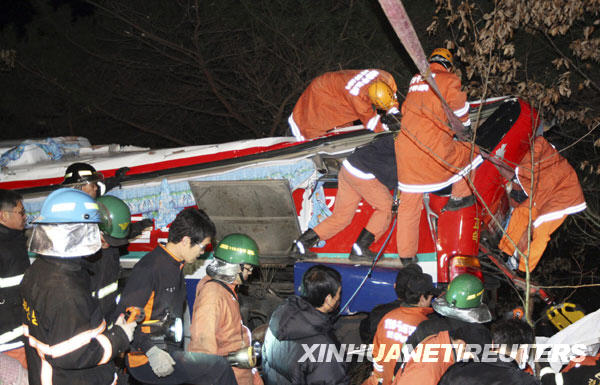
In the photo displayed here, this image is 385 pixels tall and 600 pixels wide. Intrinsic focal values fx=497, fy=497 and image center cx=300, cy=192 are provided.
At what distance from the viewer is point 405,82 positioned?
866 centimetres

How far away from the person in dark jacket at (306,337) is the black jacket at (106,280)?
1275mm

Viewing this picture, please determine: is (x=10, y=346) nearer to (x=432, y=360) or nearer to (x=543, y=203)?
(x=432, y=360)

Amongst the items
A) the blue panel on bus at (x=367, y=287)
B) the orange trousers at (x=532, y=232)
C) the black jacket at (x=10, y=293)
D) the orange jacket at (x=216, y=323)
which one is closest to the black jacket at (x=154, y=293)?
the orange jacket at (x=216, y=323)

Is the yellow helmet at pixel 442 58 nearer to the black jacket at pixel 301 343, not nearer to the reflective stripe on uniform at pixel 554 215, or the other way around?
the reflective stripe on uniform at pixel 554 215

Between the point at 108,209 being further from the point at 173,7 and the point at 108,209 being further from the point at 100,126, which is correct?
the point at 100,126

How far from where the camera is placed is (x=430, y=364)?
273 cm

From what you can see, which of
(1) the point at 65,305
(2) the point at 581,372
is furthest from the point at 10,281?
(2) the point at 581,372

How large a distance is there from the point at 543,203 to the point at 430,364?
3171 millimetres

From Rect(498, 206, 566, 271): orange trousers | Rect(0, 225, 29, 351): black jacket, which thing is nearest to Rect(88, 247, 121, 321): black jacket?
Rect(0, 225, 29, 351): black jacket

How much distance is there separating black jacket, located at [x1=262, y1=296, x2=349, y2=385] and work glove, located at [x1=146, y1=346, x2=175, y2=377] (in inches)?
25.5

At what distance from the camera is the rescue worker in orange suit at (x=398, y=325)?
3.47 metres

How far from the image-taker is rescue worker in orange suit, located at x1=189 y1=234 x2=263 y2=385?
3.24m

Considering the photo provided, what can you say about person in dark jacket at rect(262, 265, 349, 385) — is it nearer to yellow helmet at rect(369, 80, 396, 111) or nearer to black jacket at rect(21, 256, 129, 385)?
black jacket at rect(21, 256, 129, 385)

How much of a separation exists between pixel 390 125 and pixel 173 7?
6.45 m
